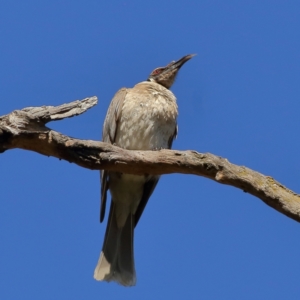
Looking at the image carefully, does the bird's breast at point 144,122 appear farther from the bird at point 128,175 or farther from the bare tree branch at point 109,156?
the bare tree branch at point 109,156

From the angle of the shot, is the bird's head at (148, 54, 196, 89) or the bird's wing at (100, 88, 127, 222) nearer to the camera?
the bird's wing at (100, 88, 127, 222)

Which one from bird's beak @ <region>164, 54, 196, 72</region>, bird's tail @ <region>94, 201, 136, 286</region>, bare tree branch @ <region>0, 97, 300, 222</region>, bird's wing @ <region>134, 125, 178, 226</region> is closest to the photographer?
bare tree branch @ <region>0, 97, 300, 222</region>

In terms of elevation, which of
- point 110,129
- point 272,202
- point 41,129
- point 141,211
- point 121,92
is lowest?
point 272,202

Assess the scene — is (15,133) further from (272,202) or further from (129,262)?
(129,262)

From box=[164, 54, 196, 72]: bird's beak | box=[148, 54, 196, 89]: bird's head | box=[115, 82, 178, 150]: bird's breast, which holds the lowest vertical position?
box=[115, 82, 178, 150]: bird's breast

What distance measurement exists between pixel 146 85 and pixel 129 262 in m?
2.24

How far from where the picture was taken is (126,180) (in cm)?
772

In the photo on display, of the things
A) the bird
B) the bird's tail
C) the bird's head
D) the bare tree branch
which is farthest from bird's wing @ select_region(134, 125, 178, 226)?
the bare tree branch

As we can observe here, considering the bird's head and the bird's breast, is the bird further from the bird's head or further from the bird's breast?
the bird's head

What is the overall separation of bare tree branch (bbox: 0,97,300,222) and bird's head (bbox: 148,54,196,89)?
336 cm

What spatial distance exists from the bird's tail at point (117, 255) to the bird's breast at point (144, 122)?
937mm

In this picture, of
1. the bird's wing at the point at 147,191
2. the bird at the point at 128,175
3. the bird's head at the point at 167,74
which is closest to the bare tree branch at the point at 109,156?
the bird at the point at 128,175

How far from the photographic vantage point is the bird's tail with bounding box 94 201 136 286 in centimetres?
748

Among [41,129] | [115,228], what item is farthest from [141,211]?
[41,129]
